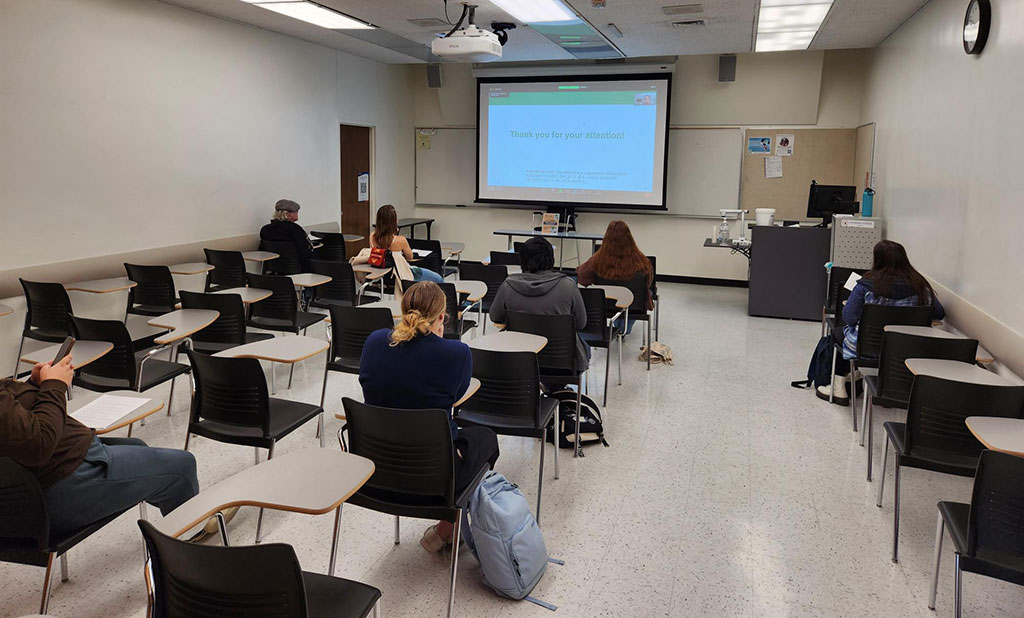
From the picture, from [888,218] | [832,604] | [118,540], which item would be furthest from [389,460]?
[888,218]

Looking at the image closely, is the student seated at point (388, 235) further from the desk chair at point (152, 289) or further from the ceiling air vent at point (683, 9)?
the ceiling air vent at point (683, 9)

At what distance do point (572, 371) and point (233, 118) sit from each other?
5.22 metres

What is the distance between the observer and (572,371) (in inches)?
163

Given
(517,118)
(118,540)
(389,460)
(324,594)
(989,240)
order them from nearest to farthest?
(324,594), (389,460), (118,540), (989,240), (517,118)

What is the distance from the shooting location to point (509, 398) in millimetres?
3342

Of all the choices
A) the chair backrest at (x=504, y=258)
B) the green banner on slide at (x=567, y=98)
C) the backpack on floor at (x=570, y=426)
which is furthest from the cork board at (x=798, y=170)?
the backpack on floor at (x=570, y=426)

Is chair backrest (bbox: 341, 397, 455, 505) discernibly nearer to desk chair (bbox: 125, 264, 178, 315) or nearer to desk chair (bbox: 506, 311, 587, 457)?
desk chair (bbox: 506, 311, 587, 457)

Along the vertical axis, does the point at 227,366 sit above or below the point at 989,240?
below

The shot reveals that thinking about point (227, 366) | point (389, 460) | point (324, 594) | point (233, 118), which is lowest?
point (324, 594)

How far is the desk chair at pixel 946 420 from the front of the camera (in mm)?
2729

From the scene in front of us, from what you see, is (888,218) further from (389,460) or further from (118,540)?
(118,540)

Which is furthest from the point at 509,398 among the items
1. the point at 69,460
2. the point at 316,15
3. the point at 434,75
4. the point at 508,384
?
the point at 434,75

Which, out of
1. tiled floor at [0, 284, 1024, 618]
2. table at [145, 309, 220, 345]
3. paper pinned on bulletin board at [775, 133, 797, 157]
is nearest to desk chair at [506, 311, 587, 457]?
tiled floor at [0, 284, 1024, 618]

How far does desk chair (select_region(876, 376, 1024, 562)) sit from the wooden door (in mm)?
7908
